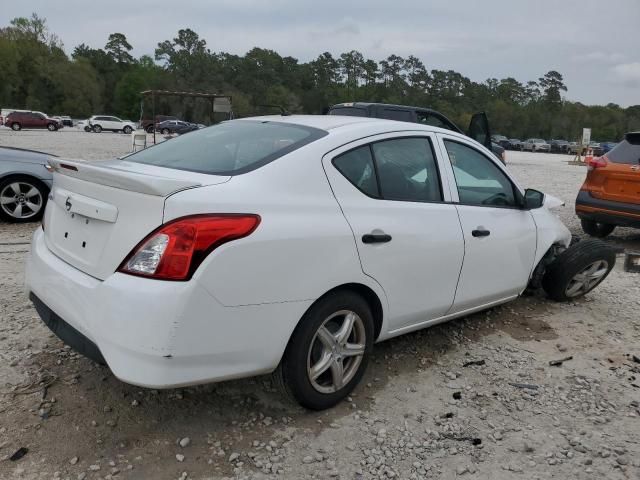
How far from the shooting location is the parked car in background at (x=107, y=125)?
2071 inches

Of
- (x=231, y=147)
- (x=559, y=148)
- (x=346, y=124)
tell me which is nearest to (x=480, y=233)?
(x=346, y=124)

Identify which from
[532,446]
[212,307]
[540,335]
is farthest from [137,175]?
[540,335]

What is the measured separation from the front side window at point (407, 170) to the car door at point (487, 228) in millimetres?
164

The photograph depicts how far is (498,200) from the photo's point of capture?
4031 mm

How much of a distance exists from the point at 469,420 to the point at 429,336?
1.09 m

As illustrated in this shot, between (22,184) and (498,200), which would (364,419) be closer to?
(498,200)

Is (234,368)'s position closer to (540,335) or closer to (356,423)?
(356,423)

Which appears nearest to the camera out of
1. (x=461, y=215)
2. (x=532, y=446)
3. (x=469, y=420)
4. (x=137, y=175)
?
(x=137, y=175)

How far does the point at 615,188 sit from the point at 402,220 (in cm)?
557

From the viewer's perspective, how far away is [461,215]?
3.56 meters

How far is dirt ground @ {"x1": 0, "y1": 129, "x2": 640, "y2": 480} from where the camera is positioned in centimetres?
257

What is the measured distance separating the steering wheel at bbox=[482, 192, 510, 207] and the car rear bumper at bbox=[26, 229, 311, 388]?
6.21 ft

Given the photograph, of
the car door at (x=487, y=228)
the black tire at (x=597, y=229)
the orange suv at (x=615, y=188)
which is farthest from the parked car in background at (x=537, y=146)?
the car door at (x=487, y=228)

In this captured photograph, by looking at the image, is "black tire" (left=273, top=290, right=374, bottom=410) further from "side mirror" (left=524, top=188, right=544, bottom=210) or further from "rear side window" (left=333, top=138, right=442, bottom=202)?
"side mirror" (left=524, top=188, right=544, bottom=210)
